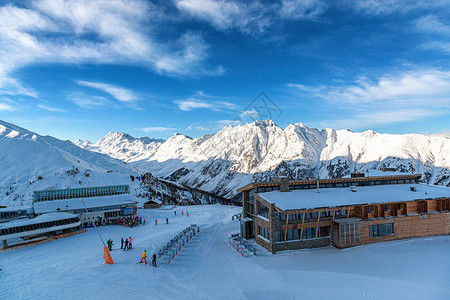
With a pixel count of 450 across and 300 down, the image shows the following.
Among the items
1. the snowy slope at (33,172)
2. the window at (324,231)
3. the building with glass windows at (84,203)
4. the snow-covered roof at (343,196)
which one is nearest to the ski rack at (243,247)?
the snow-covered roof at (343,196)

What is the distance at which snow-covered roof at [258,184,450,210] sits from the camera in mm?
28875

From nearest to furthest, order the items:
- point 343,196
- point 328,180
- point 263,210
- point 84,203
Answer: point 263,210 < point 343,196 < point 328,180 < point 84,203

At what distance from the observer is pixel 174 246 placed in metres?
30.2

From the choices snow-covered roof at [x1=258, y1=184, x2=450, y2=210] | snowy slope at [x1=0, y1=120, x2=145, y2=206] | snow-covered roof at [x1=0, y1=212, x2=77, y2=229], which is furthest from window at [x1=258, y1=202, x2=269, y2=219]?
snowy slope at [x1=0, y1=120, x2=145, y2=206]

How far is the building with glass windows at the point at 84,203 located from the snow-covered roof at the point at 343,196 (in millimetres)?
37297

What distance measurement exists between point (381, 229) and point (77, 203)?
54.7 meters

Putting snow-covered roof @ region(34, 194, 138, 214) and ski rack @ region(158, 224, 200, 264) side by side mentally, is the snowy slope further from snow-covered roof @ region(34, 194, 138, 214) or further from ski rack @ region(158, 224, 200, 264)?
ski rack @ region(158, 224, 200, 264)

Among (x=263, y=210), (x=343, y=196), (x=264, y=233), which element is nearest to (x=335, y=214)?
(x=343, y=196)

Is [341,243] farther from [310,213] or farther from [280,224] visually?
[280,224]

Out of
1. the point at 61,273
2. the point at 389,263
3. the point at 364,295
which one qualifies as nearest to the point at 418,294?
the point at 364,295

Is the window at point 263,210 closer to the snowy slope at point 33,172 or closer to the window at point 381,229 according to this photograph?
the window at point 381,229

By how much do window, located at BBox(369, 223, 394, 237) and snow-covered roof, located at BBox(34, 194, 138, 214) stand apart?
46.5 m

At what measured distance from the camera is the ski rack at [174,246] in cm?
2655

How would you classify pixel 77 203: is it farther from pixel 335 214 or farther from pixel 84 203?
pixel 335 214
